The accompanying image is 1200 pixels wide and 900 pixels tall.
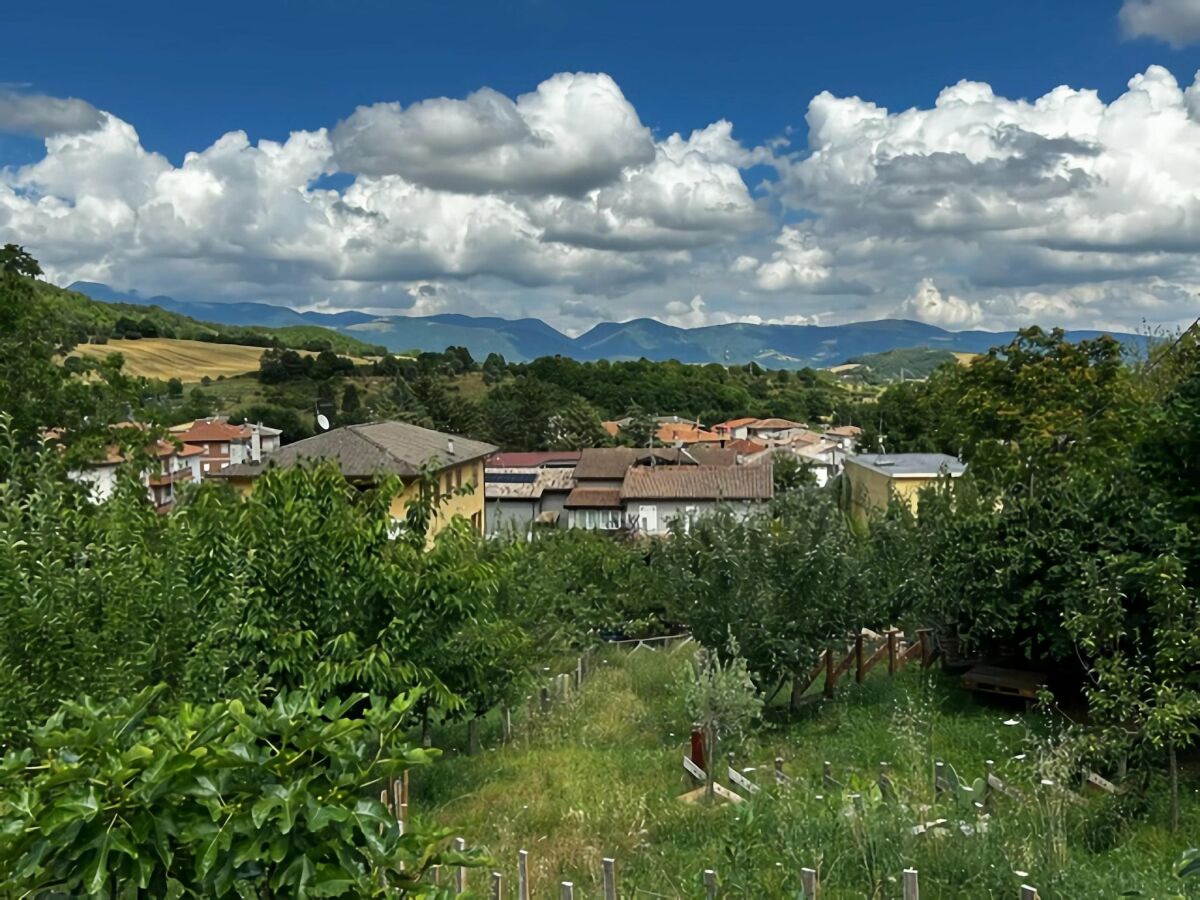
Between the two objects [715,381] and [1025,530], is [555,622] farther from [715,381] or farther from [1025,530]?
[715,381]

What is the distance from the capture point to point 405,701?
2.81 metres

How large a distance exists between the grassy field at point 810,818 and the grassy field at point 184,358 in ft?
326

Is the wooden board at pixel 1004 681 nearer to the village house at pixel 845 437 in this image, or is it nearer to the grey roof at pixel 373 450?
the grey roof at pixel 373 450

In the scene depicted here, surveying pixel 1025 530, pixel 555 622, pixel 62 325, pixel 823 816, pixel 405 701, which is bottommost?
pixel 555 622

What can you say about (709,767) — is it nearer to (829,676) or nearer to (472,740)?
(472,740)

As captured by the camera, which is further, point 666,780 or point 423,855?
point 666,780

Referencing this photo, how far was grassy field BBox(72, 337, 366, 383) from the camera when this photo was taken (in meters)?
104

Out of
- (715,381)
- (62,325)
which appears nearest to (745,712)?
(62,325)

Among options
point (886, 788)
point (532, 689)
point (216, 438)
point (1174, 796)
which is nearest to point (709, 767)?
point (886, 788)

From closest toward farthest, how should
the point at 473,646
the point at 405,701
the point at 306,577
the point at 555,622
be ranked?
the point at 405,701 < the point at 306,577 < the point at 473,646 < the point at 555,622

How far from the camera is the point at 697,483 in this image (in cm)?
5541

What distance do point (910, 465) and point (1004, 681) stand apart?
33.4 m

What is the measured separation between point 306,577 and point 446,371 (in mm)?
115010

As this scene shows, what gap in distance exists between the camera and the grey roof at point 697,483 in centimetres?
5284
